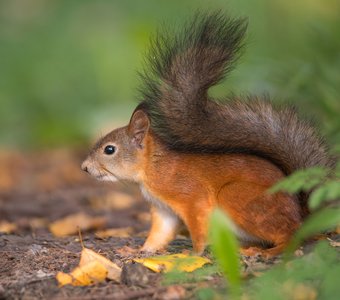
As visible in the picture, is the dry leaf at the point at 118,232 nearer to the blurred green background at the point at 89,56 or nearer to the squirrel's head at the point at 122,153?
the squirrel's head at the point at 122,153

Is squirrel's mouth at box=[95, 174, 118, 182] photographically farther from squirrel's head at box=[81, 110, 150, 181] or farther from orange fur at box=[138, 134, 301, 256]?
orange fur at box=[138, 134, 301, 256]

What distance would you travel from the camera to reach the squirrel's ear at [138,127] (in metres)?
4.18

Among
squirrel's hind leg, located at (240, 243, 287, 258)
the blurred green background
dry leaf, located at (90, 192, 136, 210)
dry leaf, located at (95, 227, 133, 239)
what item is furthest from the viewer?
the blurred green background

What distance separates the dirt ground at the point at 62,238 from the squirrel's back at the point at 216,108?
1.87 feet

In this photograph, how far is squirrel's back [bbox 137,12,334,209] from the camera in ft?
12.1

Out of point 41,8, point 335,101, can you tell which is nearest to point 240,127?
point 335,101

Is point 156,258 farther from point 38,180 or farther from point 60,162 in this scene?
point 60,162

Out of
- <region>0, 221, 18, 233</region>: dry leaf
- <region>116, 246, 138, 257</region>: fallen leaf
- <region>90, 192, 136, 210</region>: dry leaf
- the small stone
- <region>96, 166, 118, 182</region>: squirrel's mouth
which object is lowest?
the small stone

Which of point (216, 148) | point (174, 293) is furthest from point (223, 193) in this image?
point (174, 293)

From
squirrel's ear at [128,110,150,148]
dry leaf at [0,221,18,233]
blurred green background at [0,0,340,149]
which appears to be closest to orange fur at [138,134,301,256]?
squirrel's ear at [128,110,150,148]

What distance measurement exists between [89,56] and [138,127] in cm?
652

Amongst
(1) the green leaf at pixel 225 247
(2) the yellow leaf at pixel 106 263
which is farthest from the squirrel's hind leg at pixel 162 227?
(1) the green leaf at pixel 225 247

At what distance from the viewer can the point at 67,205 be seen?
5.79 m

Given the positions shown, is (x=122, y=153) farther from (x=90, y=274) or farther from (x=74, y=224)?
(x=90, y=274)
